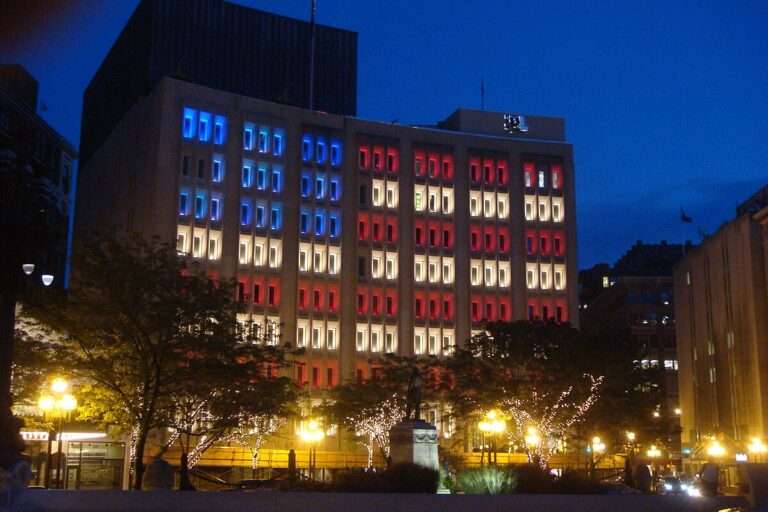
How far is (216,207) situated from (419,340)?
2532 centimetres

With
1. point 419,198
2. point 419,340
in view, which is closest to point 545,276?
point 419,198

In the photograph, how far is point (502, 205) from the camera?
110438mm

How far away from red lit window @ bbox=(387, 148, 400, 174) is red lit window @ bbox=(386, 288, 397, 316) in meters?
13.0

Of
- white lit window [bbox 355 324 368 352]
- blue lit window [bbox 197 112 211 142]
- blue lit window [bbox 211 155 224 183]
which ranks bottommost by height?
white lit window [bbox 355 324 368 352]

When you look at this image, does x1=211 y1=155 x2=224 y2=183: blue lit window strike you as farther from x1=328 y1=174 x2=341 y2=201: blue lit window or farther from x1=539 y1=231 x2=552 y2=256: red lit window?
x1=539 y1=231 x2=552 y2=256: red lit window

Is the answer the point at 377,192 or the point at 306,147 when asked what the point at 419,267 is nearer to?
the point at 377,192

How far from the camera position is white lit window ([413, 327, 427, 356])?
10331 cm

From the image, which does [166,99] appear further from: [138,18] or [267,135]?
[138,18]

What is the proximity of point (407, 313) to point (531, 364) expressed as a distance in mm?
37054

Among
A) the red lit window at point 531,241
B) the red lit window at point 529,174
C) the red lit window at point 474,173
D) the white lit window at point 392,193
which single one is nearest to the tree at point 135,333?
the white lit window at point 392,193

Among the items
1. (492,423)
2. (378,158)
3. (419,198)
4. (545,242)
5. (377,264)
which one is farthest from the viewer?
(545,242)

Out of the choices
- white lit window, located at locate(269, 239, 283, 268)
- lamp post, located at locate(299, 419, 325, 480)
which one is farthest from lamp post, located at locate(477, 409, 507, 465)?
white lit window, located at locate(269, 239, 283, 268)

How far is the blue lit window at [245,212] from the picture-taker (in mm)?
97250

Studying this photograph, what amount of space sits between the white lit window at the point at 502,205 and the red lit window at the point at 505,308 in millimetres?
9365
